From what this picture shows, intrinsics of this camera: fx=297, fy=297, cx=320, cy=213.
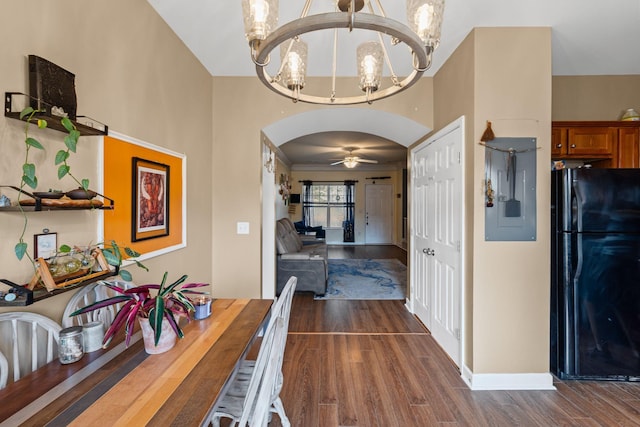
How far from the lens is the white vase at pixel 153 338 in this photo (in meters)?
1.19

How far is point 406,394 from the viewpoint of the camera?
2172mm

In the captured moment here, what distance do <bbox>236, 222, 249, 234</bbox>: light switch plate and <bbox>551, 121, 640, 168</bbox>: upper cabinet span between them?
3.12m

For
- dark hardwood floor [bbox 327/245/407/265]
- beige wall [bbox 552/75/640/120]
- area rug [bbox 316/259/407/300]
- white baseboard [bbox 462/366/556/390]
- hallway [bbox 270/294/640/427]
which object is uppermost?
beige wall [bbox 552/75/640/120]

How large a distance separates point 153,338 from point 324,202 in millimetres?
8947

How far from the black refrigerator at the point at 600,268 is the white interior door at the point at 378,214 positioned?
7.73m

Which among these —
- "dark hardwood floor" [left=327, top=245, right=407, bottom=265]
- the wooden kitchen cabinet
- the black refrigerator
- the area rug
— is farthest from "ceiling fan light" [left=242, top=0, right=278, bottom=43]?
"dark hardwood floor" [left=327, top=245, right=407, bottom=265]

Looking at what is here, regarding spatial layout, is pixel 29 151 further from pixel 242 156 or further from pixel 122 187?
pixel 242 156

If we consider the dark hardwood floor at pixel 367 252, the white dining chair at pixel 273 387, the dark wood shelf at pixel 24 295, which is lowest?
the dark hardwood floor at pixel 367 252

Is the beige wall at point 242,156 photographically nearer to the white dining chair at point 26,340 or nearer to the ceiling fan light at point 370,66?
the ceiling fan light at point 370,66

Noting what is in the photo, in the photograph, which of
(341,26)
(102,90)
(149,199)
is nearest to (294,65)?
(341,26)

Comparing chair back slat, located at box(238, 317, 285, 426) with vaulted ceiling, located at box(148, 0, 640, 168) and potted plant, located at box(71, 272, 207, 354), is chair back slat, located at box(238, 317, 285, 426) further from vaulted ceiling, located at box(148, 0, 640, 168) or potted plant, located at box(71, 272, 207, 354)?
vaulted ceiling, located at box(148, 0, 640, 168)

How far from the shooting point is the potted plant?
109 centimetres

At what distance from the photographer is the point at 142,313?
1.16 metres

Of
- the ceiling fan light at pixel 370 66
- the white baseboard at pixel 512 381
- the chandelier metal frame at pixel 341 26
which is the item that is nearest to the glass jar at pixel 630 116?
the white baseboard at pixel 512 381
